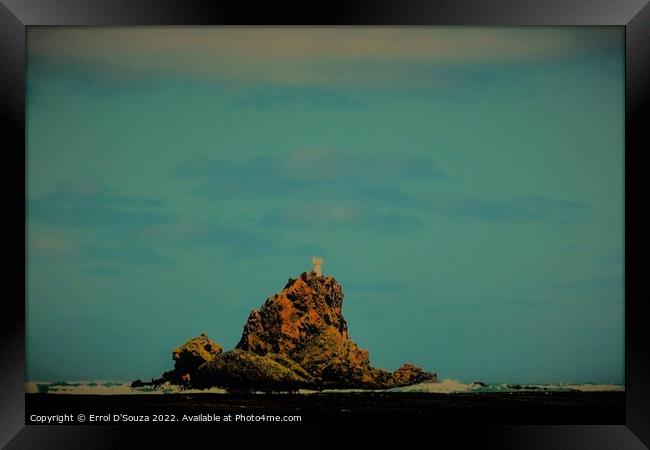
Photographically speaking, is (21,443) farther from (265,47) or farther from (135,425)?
(265,47)

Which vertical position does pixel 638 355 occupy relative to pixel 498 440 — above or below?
above

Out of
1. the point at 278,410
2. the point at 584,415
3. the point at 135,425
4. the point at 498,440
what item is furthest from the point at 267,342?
the point at 584,415

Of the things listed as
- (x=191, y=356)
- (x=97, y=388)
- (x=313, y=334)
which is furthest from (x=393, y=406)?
(x=97, y=388)

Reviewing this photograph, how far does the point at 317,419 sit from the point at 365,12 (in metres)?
2.77

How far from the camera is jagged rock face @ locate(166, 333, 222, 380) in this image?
764 cm

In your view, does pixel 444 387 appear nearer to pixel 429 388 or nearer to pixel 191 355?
pixel 429 388

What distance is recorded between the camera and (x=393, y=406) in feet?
25.1

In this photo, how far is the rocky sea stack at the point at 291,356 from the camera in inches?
302

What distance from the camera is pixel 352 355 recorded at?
7691 millimetres

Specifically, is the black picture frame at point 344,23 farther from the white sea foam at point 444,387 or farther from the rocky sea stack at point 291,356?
the rocky sea stack at point 291,356

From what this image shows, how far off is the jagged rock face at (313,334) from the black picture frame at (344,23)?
3.25 ft

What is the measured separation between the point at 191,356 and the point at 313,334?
858 mm

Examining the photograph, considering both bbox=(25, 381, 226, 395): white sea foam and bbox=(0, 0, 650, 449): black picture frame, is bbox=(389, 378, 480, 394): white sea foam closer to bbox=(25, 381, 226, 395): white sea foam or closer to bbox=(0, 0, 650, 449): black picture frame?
bbox=(0, 0, 650, 449): black picture frame

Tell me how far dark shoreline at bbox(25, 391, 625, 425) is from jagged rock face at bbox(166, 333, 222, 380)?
18 cm
